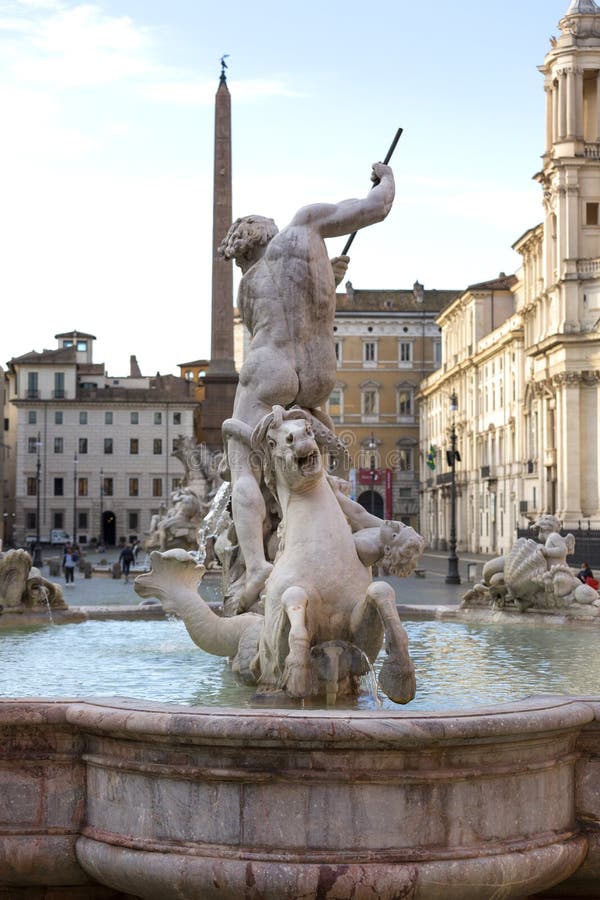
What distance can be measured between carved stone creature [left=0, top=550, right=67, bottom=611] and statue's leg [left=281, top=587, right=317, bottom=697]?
14.9 feet

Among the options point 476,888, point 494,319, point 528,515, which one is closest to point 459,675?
point 476,888

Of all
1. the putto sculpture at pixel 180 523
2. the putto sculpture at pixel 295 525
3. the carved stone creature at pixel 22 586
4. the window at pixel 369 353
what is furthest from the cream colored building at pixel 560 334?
the putto sculpture at pixel 295 525

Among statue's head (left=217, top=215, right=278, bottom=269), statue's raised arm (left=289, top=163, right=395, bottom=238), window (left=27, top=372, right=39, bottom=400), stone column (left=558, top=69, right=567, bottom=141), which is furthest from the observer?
window (left=27, top=372, right=39, bottom=400)

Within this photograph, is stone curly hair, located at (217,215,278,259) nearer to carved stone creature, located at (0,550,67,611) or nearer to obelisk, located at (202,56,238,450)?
carved stone creature, located at (0,550,67,611)

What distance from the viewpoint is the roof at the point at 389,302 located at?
315 ft

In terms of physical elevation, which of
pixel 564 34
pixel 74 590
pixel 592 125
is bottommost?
pixel 74 590

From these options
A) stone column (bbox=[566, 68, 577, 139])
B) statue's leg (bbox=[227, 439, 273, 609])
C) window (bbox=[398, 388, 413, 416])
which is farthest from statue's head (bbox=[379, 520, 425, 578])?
window (bbox=[398, 388, 413, 416])

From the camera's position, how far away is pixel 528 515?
203 feet

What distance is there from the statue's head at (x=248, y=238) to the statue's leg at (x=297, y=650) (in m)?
2.84

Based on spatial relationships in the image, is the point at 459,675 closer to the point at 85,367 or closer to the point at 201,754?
the point at 201,754

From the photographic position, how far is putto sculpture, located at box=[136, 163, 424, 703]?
4.94 metres

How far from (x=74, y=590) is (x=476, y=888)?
2136 cm

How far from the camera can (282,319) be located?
23.0ft

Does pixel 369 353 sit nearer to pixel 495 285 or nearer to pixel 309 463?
pixel 495 285
